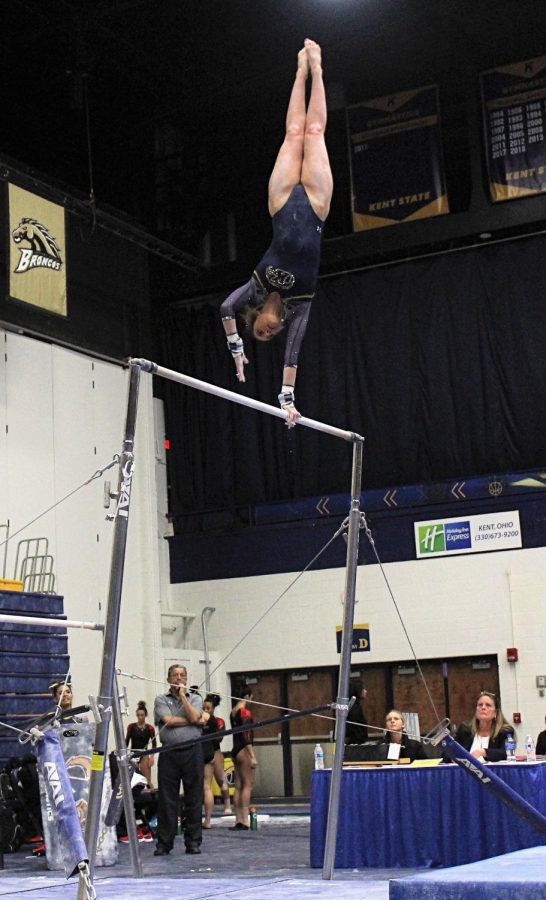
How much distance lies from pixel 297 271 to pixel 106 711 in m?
2.48

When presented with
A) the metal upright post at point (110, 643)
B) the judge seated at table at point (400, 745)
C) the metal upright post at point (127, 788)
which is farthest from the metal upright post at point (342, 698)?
the metal upright post at point (110, 643)

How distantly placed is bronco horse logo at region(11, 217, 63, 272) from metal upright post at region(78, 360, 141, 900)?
8920 millimetres

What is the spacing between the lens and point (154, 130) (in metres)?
17.9

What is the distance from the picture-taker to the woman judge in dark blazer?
317 inches

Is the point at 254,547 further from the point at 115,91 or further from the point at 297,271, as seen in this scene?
the point at 297,271

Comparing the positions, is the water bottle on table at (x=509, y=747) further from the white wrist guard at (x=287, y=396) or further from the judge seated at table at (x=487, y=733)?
the white wrist guard at (x=287, y=396)

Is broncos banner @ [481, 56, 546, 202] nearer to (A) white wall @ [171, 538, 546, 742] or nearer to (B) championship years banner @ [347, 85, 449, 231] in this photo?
(B) championship years banner @ [347, 85, 449, 231]

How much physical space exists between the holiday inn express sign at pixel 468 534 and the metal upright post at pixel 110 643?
31.9ft

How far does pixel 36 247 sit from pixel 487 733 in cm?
925

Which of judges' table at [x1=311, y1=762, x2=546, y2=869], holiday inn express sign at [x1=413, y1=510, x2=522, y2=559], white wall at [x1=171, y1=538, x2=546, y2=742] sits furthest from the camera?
holiday inn express sign at [x1=413, y1=510, x2=522, y2=559]

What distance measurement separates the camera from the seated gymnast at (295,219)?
6090 millimetres

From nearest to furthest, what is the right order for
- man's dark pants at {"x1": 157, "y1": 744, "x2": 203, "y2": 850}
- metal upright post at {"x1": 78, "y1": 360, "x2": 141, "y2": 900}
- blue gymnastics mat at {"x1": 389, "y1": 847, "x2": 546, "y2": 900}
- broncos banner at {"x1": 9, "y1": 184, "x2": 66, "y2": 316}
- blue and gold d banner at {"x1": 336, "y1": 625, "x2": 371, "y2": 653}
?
1. blue gymnastics mat at {"x1": 389, "y1": 847, "x2": 546, "y2": 900}
2. metal upright post at {"x1": 78, "y1": 360, "x2": 141, "y2": 900}
3. man's dark pants at {"x1": 157, "y1": 744, "x2": 203, "y2": 850}
4. broncos banner at {"x1": 9, "y1": 184, "x2": 66, "y2": 316}
5. blue and gold d banner at {"x1": 336, "y1": 625, "x2": 371, "y2": 653}

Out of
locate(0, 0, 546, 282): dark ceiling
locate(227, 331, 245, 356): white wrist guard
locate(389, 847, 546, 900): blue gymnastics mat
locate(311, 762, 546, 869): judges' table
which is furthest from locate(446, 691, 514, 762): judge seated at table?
locate(0, 0, 546, 282): dark ceiling

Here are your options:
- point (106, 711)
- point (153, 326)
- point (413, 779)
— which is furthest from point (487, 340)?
point (106, 711)
